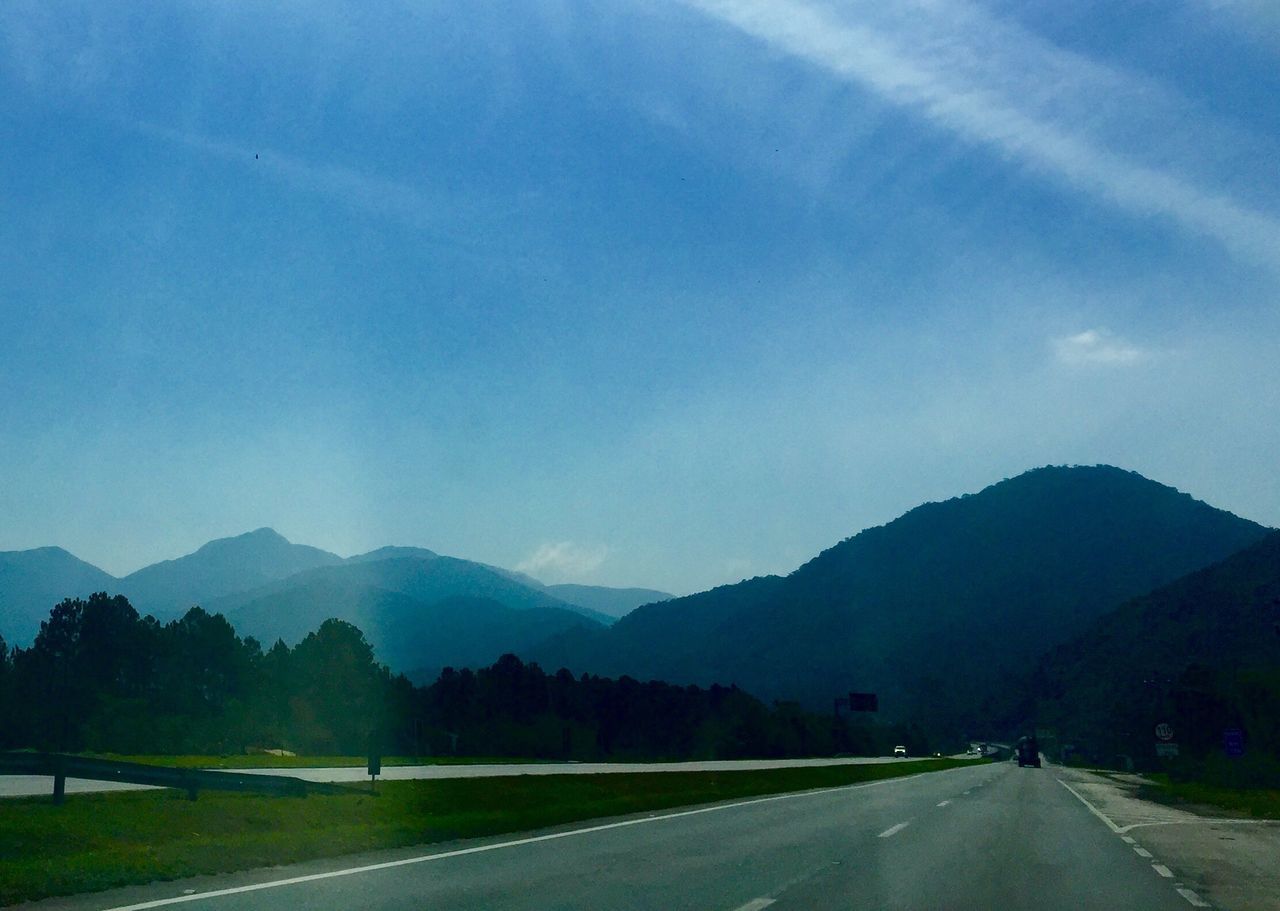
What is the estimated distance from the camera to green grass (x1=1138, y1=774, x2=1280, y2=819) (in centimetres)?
3554

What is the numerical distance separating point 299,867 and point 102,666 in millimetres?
104519

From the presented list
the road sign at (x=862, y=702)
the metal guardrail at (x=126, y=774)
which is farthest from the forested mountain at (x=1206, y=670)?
the metal guardrail at (x=126, y=774)

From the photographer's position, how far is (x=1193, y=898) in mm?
13609

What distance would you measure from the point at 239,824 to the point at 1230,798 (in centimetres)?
3544

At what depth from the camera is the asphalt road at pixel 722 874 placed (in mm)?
12672

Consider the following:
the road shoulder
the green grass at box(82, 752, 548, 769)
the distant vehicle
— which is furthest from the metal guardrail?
the distant vehicle

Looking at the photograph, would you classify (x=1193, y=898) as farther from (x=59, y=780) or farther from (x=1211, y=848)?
(x=59, y=780)

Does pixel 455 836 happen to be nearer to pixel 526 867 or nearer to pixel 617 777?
pixel 526 867

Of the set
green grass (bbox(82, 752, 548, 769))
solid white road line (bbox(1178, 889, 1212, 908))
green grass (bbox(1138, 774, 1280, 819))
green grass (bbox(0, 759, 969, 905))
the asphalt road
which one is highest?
green grass (bbox(82, 752, 548, 769))

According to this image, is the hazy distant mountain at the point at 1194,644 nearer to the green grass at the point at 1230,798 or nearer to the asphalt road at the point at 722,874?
the green grass at the point at 1230,798

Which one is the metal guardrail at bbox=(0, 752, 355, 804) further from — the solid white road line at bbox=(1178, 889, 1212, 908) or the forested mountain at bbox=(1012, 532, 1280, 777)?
the forested mountain at bbox=(1012, 532, 1280, 777)

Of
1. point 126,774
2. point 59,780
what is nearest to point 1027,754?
point 126,774

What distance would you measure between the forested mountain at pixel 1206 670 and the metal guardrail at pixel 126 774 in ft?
269

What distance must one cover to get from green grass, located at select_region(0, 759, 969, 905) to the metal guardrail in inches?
16.0
